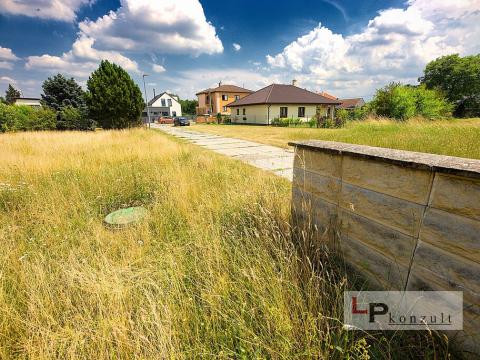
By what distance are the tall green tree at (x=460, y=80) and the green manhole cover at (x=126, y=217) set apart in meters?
50.2

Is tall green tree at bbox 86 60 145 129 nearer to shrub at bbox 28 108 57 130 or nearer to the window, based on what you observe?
shrub at bbox 28 108 57 130

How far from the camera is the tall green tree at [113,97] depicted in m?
17.8

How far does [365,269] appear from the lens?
6.05ft

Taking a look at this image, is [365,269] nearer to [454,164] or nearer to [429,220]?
[429,220]

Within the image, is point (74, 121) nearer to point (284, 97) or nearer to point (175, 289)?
point (284, 97)

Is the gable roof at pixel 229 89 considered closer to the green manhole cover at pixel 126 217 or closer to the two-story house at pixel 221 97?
the two-story house at pixel 221 97

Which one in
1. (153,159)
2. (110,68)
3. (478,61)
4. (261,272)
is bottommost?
(261,272)

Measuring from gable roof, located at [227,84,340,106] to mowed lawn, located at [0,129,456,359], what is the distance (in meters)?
28.6

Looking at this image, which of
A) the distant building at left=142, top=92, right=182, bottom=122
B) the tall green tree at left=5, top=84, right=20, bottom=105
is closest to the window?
the distant building at left=142, top=92, right=182, bottom=122

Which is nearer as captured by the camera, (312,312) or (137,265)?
(312,312)

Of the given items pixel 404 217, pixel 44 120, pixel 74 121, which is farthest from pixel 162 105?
pixel 404 217

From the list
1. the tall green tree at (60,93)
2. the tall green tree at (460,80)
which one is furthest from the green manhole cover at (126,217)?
the tall green tree at (460,80)

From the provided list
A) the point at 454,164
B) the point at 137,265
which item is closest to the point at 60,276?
the point at 137,265

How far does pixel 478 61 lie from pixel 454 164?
192 ft
